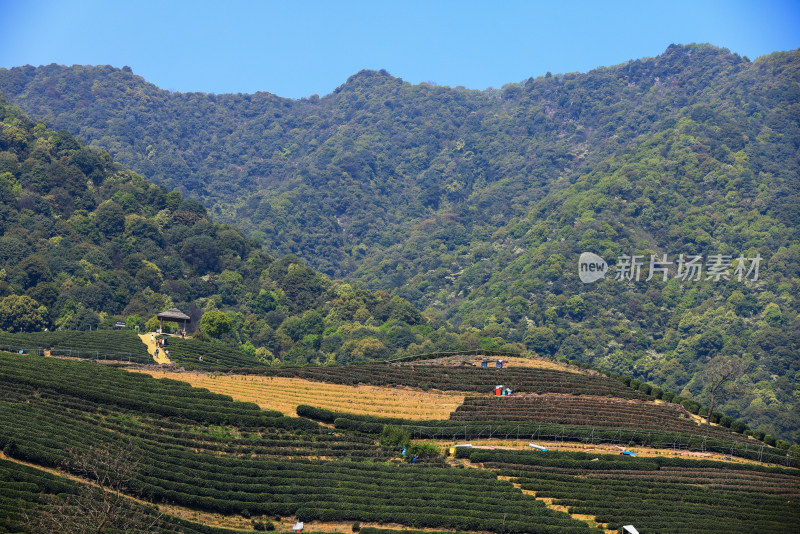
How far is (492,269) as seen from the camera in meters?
196

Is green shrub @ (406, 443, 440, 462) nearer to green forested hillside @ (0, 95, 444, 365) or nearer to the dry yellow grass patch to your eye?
the dry yellow grass patch

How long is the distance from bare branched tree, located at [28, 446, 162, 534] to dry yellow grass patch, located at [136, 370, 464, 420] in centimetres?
2088

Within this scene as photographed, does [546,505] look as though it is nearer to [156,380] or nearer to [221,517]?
[221,517]

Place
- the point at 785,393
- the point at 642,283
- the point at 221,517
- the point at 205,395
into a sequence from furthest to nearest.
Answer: the point at 642,283
the point at 785,393
the point at 205,395
the point at 221,517

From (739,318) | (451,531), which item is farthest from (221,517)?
(739,318)

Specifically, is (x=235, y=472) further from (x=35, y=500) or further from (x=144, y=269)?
(x=144, y=269)

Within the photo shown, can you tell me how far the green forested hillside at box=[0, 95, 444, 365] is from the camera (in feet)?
406

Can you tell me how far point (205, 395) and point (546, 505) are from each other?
83.8 feet

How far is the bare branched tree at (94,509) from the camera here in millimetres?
35031

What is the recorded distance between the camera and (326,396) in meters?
70.8

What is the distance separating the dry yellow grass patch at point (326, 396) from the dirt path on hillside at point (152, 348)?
784cm

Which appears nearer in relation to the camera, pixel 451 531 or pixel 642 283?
pixel 451 531

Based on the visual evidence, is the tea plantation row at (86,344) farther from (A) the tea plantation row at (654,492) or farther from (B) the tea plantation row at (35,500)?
(A) the tea plantation row at (654,492)

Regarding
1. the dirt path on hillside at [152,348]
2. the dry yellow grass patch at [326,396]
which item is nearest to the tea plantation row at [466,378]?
the dry yellow grass patch at [326,396]
